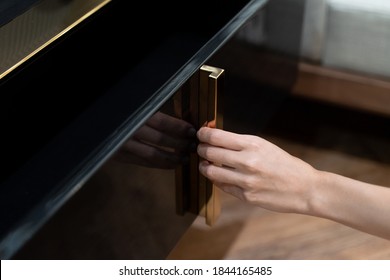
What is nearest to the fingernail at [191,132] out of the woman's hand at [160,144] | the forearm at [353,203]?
the woman's hand at [160,144]

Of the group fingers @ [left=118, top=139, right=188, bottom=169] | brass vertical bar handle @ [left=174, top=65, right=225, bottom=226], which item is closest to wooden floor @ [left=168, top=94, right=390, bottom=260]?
brass vertical bar handle @ [left=174, top=65, right=225, bottom=226]

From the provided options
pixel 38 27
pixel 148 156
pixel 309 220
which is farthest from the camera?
pixel 309 220

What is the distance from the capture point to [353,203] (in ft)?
2.29

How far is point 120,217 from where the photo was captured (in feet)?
2.04

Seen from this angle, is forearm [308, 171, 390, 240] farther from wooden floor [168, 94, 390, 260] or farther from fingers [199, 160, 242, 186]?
wooden floor [168, 94, 390, 260]

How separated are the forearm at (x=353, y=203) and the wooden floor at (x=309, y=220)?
12.5 inches

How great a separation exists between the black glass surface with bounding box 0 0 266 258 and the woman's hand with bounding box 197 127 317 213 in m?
0.06

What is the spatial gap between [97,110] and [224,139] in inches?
8.7

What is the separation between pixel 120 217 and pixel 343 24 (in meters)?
0.62

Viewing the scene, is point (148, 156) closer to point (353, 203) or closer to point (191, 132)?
point (191, 132)

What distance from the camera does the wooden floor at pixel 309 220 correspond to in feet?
3.35

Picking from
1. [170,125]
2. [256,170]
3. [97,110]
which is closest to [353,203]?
[256,170]
